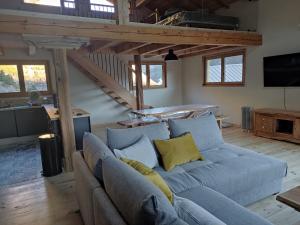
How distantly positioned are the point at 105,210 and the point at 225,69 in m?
6.20

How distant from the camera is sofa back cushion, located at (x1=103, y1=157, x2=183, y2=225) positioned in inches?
36.9

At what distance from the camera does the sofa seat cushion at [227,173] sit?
79.7 inches

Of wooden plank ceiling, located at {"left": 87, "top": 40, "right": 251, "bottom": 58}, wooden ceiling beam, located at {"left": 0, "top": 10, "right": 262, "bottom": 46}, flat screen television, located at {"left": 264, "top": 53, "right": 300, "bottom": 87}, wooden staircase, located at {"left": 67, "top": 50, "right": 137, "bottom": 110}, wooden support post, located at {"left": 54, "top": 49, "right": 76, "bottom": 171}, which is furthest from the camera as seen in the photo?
wooden staircase, located at {"left": 67, "top": 50, "right": 137, "bottom": 110}

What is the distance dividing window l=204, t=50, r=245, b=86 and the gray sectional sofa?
375 centimetres

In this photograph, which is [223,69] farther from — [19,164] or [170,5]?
[19,164]

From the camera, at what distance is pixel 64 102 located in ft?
10.6

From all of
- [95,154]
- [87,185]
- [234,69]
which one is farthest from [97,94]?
[87,185]

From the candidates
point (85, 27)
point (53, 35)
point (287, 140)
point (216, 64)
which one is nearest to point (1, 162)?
point (53, 35)

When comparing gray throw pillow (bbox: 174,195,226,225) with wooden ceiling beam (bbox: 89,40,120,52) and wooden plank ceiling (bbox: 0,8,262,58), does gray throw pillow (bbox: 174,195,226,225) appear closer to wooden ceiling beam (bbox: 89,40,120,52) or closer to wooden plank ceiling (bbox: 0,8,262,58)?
wooden plank ceiling (bbox: 0,8,262,58)

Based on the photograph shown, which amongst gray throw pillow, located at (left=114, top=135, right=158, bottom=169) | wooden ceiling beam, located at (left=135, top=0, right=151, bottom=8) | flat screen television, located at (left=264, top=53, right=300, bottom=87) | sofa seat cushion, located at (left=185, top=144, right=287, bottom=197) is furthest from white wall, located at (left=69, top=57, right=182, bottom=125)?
sofa seat cushion, located at (left=185, top=144, right=287, bottom=197)

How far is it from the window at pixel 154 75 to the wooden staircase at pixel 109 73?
68 cm

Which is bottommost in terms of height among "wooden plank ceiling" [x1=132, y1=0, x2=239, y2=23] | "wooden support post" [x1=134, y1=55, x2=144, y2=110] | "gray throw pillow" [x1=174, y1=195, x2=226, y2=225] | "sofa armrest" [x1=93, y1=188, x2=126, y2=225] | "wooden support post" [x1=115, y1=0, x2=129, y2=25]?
"gray throw pillow" [x1=174, y1=195, x2=226, y2=225]

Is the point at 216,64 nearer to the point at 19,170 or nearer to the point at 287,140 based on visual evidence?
the point at 287,140

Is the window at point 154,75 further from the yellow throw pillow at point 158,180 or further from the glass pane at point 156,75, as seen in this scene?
the yellow throw pillow at point 158,180
